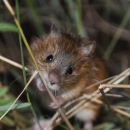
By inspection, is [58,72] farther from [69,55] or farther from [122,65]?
[122,65]

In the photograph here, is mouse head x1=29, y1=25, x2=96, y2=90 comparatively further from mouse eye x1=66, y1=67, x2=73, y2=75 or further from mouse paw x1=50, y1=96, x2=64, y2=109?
mouse paw x1=50, y1=96, x2=64, y2=109

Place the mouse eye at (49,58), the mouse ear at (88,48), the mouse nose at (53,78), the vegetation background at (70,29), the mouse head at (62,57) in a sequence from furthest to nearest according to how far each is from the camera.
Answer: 1. the vegetation background at (70,29)
2. the mouse ear at (88,48)
3. the mouse eye at (49,58)
4. the mouse head at (62,57)
5. the mouse nose at (53,78)

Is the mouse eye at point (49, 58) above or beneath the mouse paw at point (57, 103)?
above

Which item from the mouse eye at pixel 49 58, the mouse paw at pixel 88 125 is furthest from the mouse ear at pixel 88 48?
the mouse paw at pixel 88 125

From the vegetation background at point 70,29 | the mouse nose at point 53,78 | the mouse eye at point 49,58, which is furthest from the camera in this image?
the vegetation background at point 70,29

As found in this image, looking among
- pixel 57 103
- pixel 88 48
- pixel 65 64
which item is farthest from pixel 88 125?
pixel 65 64

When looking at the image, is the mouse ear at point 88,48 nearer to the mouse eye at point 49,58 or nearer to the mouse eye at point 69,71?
the mouse eye at point 69,71
